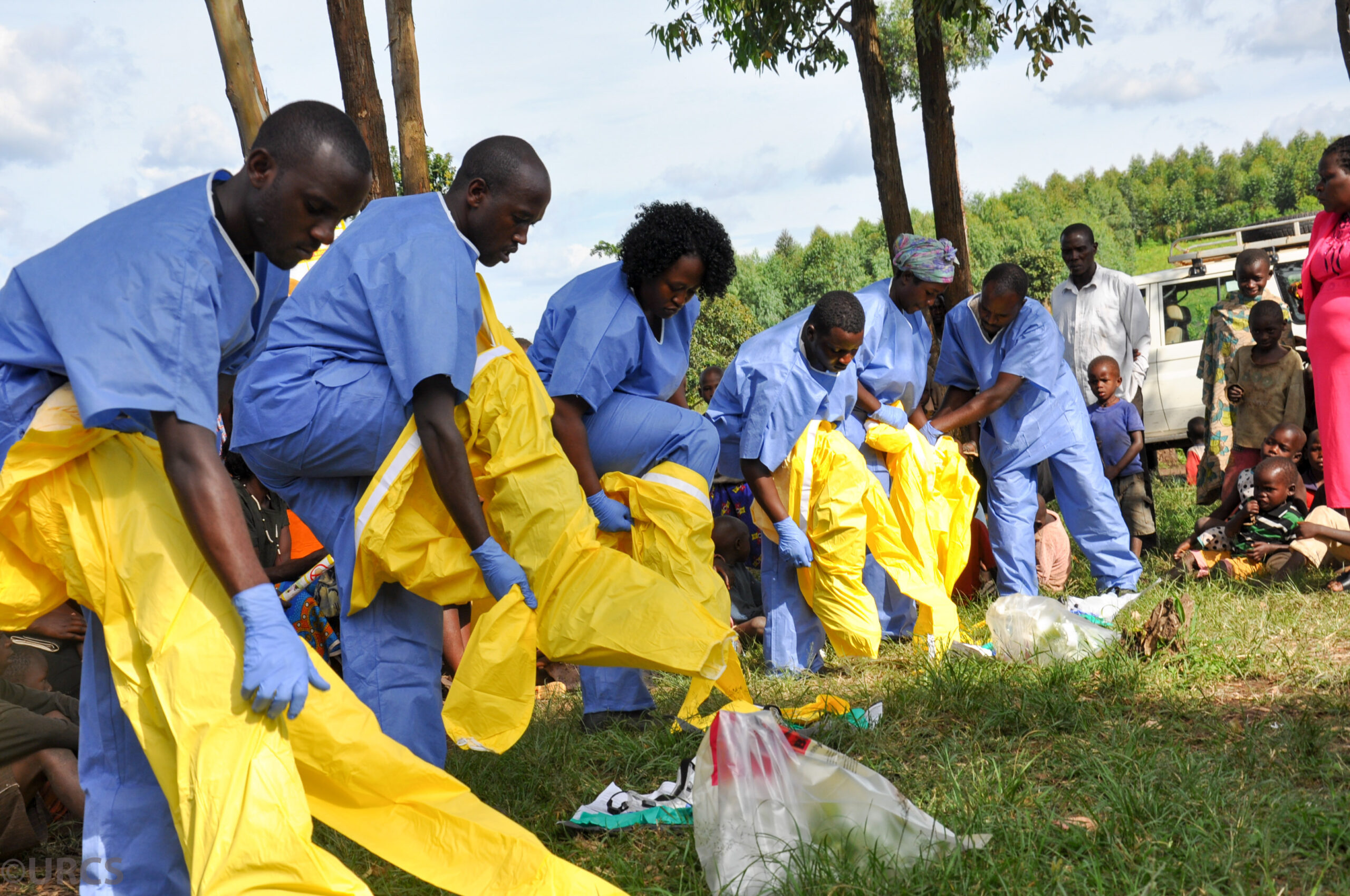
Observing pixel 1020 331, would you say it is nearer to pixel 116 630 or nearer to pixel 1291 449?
pixel 1291 449

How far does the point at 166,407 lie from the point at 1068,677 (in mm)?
2905

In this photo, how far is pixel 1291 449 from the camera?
5836mm

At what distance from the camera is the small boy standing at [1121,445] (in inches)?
244

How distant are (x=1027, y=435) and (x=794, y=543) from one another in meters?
1.55

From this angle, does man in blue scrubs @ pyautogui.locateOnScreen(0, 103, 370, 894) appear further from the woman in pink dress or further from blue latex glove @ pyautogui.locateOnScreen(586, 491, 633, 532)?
the woman in pink dress

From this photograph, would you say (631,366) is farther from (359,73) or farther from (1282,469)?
(1282,469)

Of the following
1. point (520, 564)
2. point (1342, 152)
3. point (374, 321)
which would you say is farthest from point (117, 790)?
point (1342, 152)

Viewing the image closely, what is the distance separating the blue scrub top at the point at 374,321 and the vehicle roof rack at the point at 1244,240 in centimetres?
881

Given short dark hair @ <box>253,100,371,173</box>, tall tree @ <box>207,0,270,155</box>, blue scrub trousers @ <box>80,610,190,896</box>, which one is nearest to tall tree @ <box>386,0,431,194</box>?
tall tree @ <box>207,0,270,155</box>

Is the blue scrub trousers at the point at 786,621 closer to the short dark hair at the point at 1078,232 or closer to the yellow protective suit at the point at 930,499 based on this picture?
the yellow protective suit at the point at 930,499

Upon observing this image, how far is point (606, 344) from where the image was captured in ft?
11.6

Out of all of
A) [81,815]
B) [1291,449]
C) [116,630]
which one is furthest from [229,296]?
[1291,449]

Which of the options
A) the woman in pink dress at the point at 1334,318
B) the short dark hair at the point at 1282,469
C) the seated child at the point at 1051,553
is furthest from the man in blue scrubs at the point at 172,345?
the short dark hair at the point at 1282,469

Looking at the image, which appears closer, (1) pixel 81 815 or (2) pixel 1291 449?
(1) pixel 81 815
